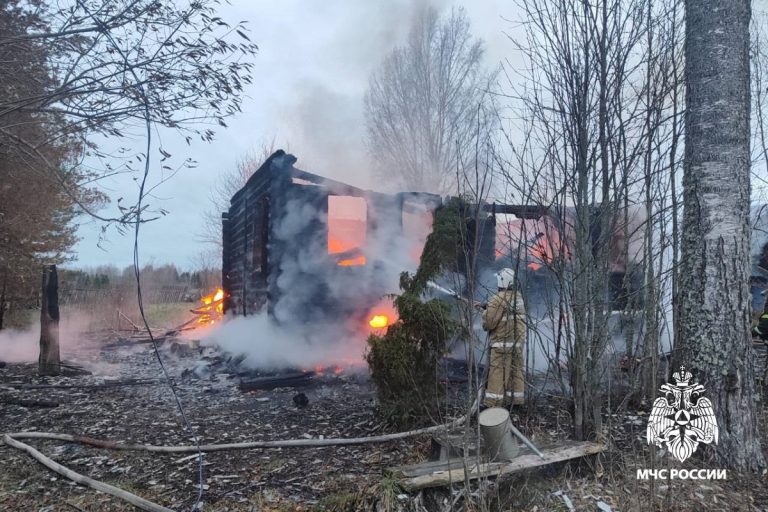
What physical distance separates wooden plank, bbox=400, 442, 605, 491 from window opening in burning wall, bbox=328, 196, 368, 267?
7.66 metres

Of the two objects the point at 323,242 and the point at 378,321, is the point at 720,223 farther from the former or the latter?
the point at 323,242

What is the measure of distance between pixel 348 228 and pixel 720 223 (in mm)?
8948

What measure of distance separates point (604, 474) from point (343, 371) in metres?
5.72

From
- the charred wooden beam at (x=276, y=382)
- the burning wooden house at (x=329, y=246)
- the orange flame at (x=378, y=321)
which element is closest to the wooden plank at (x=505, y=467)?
the charred wooden beam at (x=276, y=382)

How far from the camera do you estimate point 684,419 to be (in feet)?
13.2

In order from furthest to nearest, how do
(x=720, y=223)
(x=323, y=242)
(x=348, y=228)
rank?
(x=348, y=228) < (x=323, y=242) < (x=720, y=223)

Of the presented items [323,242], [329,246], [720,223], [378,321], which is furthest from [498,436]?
[329,246]

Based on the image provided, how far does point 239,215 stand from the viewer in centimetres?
1423

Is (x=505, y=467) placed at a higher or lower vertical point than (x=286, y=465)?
higher

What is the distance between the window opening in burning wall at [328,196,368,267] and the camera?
36.7 ft

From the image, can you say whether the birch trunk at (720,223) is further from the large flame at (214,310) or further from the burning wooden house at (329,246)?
the large flame at (214,310)

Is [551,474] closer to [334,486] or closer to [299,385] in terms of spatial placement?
[334,486]

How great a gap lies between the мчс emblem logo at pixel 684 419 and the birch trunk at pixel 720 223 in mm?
75

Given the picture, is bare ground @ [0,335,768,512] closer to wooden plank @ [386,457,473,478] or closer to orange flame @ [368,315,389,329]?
wooden plank @ [386,457,473,478]
